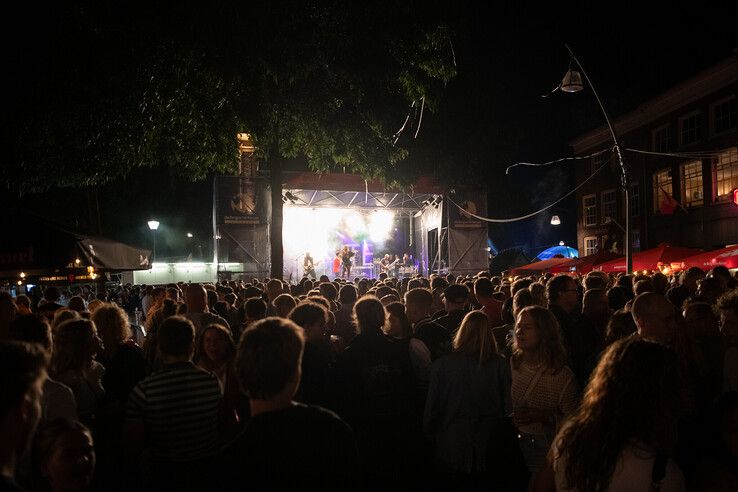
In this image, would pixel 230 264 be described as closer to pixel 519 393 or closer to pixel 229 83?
pixel 229 83

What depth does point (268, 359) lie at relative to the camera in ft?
7.45

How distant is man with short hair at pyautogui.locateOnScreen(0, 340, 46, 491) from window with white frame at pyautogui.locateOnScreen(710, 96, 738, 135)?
2725cm

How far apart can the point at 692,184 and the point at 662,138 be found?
3.17 m

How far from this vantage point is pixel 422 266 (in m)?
29.3

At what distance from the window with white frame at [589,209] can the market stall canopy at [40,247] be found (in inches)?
1273

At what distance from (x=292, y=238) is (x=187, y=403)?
24762mm

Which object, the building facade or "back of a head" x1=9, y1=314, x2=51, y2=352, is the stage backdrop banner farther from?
"back of a head" x1=9, y1=314, x2=51, y2=352

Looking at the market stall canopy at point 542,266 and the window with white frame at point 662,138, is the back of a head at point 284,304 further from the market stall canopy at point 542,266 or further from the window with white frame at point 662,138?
the window with white frame at point 662,138

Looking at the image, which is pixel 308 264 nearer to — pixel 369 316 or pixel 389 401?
pixel 369 316

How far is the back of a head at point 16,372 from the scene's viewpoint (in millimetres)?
1595

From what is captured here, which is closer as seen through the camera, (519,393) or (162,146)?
(519,393)

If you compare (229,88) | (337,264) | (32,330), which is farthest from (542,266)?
(32,330)

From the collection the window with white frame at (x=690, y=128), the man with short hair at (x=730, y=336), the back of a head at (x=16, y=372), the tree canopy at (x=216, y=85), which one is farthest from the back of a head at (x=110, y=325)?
the window with white frame at (x=690, y=128)

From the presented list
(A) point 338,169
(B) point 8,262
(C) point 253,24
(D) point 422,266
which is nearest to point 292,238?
(A) point 338,169
